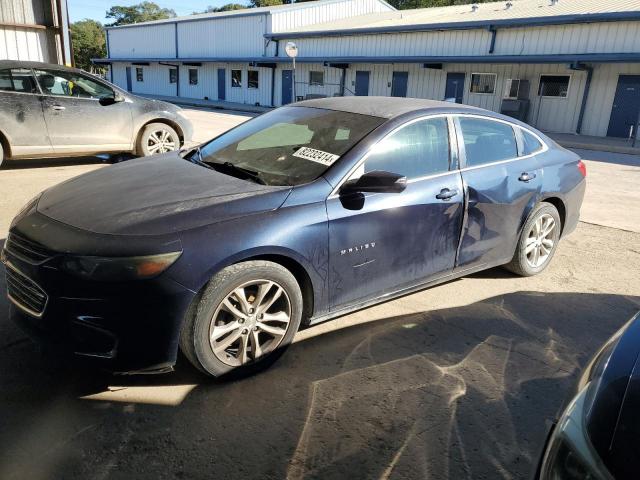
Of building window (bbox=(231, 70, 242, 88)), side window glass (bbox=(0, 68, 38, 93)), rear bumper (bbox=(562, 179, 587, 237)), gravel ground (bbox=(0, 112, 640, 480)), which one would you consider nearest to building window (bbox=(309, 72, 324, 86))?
building window (bbox=(231, 70, 242, 88))

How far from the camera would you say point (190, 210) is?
2820 millimetres

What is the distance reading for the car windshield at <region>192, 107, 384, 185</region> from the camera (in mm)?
3357

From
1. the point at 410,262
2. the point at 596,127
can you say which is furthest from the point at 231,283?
the point at 596,127

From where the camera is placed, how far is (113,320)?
252 cm

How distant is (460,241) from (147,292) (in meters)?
2.37

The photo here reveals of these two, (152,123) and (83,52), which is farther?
(83,52)

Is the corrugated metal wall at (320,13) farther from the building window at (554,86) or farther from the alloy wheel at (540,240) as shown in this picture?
the alloy wheel at (540,240)

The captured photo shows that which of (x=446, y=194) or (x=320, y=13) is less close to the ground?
(x=320, y=13)

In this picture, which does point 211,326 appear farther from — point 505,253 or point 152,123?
point 152,123

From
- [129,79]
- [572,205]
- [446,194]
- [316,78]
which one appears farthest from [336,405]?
[129,79]

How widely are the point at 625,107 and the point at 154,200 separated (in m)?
20.6

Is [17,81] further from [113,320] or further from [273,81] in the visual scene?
[273,81]

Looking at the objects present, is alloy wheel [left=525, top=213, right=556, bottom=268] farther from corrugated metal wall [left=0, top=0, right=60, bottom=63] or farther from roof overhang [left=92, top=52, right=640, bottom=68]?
roof overhang [left=92, top=52, right=640, bottom=68]

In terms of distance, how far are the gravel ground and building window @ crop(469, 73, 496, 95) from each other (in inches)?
805
